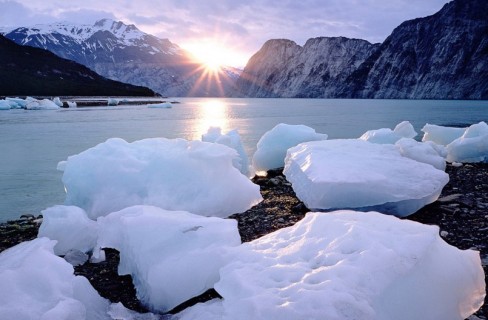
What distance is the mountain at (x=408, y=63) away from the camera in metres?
107

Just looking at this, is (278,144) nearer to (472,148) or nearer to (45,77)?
(472,148)

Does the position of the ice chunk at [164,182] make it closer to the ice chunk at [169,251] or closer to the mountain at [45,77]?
the ice chunk at [169,251]

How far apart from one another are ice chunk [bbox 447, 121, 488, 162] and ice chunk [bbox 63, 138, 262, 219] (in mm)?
7959

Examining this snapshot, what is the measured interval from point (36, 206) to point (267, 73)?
593 feet

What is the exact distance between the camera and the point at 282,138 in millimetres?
11797

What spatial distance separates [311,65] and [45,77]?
313 feet

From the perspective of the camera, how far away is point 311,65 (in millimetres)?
160500

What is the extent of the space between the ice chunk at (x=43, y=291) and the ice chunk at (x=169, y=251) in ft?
1.70

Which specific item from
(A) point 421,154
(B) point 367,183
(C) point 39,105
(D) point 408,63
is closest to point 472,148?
(A) point 421,154

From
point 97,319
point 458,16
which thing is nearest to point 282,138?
point 97,319

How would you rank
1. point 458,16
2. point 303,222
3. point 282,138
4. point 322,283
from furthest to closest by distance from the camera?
1. point 458,16
2. point 282,138
3. point 303,222
4. point 322,283

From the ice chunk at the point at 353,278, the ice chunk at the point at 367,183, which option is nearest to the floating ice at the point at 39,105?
the ice chunk at the point at 367,183

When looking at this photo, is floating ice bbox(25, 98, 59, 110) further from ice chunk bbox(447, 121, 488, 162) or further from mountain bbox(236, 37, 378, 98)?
mountain bbox(236, 37, 378, 98)

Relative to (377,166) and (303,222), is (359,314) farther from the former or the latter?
(377,166)
